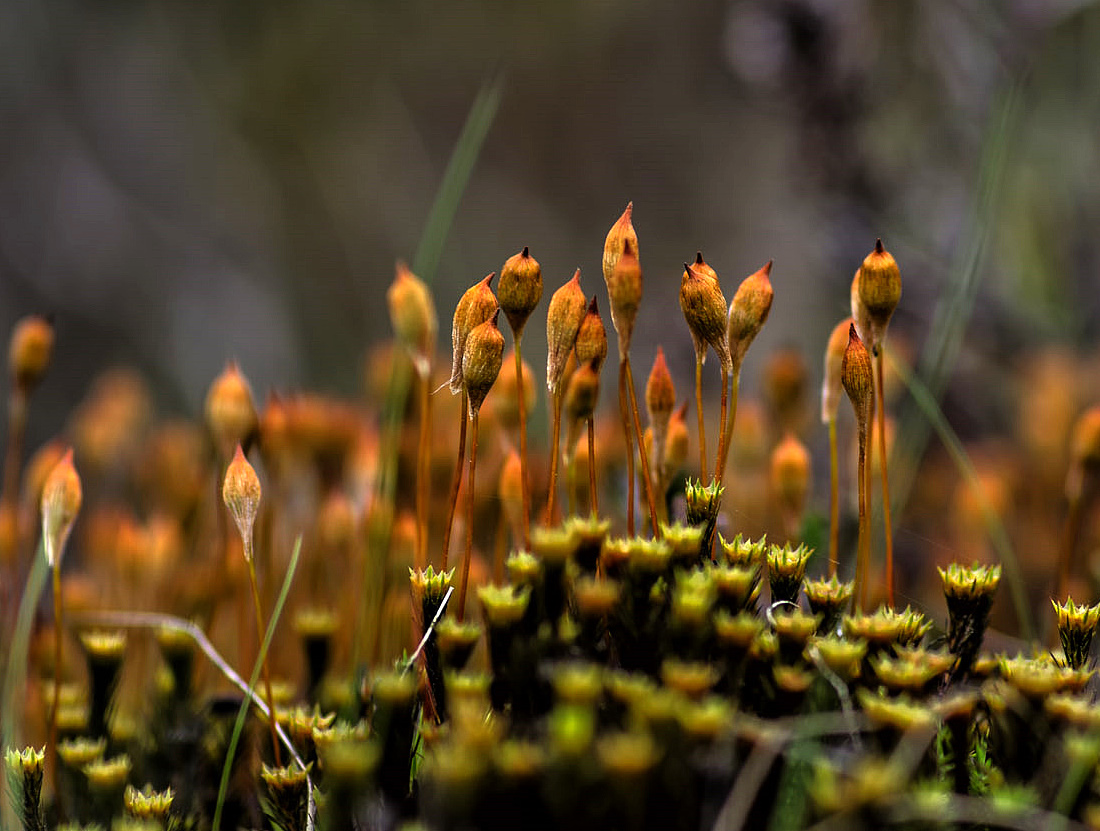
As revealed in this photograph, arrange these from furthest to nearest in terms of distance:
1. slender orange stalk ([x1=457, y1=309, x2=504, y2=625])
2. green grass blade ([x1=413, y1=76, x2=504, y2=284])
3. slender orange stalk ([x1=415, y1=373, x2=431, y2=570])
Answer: green grass blade ([x1=413, y1=76, x2=504, y2=284]) → slender orange stalk ([x1=415, y1=373, x2=431, y2=570]) → slender orange stalk ([x1=457, y1=309, x2=504, y2=625])

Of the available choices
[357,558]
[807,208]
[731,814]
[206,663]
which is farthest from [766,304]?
[807,208]

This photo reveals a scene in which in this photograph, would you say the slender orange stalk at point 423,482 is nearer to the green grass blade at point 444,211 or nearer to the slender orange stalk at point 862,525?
the green grass blade at point 444,211

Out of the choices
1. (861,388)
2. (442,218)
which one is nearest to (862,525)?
(861,388)

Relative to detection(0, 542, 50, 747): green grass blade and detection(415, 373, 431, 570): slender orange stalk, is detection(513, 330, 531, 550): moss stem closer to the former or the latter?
detection(415, 373, 431, 570): slender orange stalk

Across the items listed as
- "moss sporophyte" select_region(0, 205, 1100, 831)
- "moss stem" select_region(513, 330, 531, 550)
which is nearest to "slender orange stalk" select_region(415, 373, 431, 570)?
"moss sporophyte" select_region(0, 205, 1100, 831)

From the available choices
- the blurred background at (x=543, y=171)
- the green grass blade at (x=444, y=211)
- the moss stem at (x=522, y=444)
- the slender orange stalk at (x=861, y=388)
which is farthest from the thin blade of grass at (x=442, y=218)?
the blurred background at (x=543, y=171)

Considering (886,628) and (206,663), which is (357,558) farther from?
(886,628)

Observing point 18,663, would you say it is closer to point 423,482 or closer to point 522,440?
point 423,482

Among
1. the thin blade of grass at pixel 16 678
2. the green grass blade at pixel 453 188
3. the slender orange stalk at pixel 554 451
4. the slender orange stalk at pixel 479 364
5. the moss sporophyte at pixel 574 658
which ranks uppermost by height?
the green grass blade at pixel 453 188
